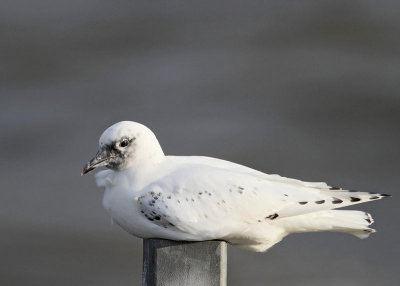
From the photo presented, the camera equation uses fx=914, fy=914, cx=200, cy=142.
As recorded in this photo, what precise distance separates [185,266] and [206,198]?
40 cm

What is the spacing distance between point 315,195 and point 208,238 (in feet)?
1.75

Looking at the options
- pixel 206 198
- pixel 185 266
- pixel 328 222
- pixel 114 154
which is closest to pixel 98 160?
pixel 114 154

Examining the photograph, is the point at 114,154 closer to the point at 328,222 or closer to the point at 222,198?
Result: the point at 222,198

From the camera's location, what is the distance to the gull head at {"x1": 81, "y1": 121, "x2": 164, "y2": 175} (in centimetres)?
334

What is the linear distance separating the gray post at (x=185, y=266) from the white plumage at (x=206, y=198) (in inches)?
5.2

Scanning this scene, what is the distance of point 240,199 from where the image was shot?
3232 millimetres

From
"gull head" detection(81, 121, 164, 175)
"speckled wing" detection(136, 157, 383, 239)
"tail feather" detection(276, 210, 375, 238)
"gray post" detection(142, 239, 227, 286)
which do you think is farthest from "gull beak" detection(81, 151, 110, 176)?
"tail feather" detection(276, 210, 375, 238)

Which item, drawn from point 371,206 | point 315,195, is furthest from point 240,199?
point 371,206

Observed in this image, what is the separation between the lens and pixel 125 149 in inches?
132

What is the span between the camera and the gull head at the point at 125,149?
11.0 ft

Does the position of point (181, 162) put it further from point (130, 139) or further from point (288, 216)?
point (288, 216)

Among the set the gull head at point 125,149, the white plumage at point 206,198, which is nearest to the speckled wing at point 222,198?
the white plumage at point 206,198

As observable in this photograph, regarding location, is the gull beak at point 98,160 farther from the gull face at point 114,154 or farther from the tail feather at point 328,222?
the tail feather at point 328,222

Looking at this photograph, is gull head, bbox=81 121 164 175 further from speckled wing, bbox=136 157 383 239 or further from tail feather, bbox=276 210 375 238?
tail feather, bbox=276 210 375 238
